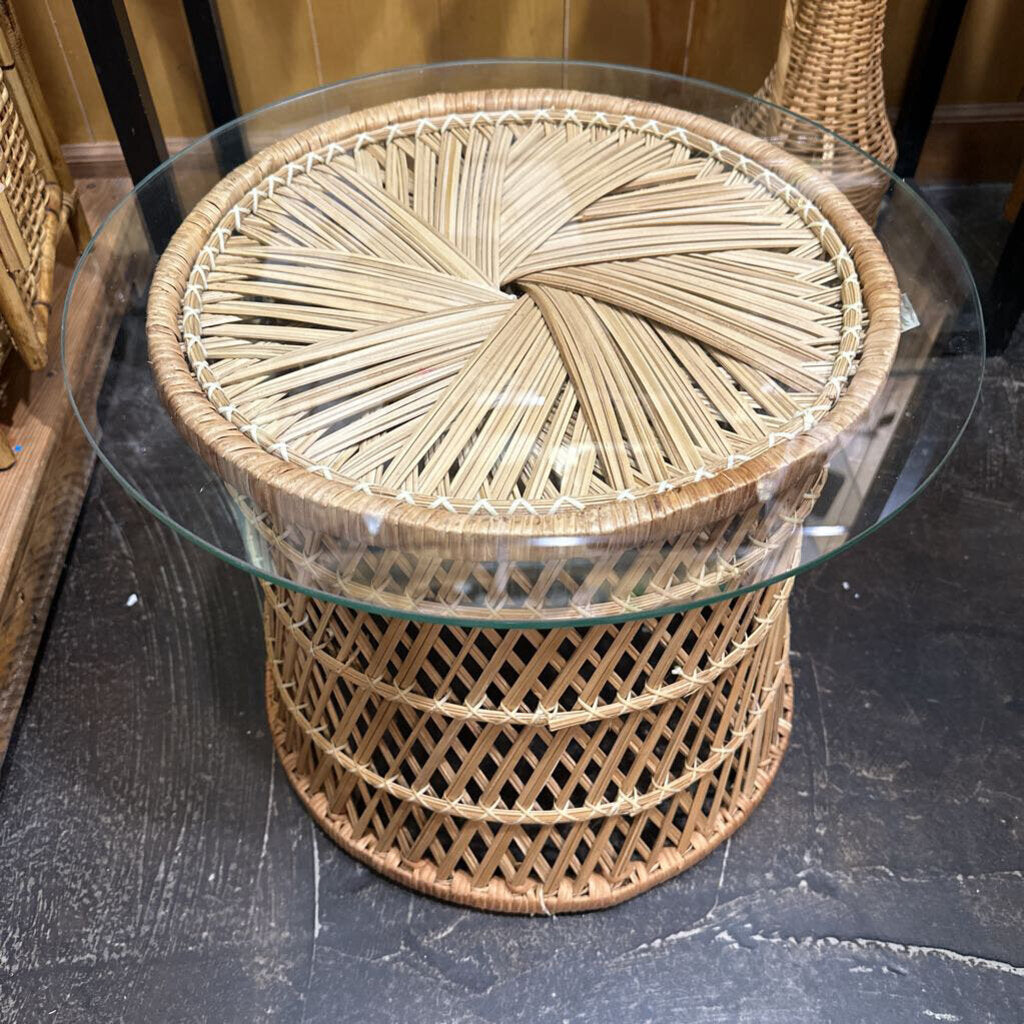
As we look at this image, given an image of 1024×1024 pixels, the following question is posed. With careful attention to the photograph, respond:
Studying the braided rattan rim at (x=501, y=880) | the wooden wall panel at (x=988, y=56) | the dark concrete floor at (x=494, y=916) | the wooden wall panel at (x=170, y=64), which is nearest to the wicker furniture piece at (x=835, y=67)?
the wooden wall panel at (x=988, y=56)

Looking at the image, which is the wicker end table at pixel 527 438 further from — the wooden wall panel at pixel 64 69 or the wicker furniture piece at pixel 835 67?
the wooden wall panel at pixel 64 69

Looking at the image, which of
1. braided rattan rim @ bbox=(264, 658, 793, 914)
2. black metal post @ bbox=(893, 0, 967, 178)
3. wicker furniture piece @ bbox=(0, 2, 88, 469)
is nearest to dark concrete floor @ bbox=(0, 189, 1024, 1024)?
braided rattan rim @ bbox=(264, 658, 793, 914)

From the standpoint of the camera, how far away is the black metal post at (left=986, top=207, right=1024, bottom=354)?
4.32 ft

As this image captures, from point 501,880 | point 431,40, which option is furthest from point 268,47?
point 501,880

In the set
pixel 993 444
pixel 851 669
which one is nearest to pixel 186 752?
pixel 851 669

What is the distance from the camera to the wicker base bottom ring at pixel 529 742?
0.85 m

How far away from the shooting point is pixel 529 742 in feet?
2.90

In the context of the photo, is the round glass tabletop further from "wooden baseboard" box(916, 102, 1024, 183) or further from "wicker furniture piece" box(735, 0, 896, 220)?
"wooden baseboard" box(916, 102, 1024, 183)

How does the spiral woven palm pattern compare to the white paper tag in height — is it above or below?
above

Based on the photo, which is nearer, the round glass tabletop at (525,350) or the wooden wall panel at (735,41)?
the round glass tabletop at (525,350)

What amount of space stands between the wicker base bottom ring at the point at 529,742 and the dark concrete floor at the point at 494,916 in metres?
0.04

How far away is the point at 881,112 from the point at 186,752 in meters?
1.09

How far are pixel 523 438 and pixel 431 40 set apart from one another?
976 mm

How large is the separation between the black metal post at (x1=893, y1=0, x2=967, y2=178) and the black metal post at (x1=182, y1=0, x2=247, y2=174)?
0.93 meters
